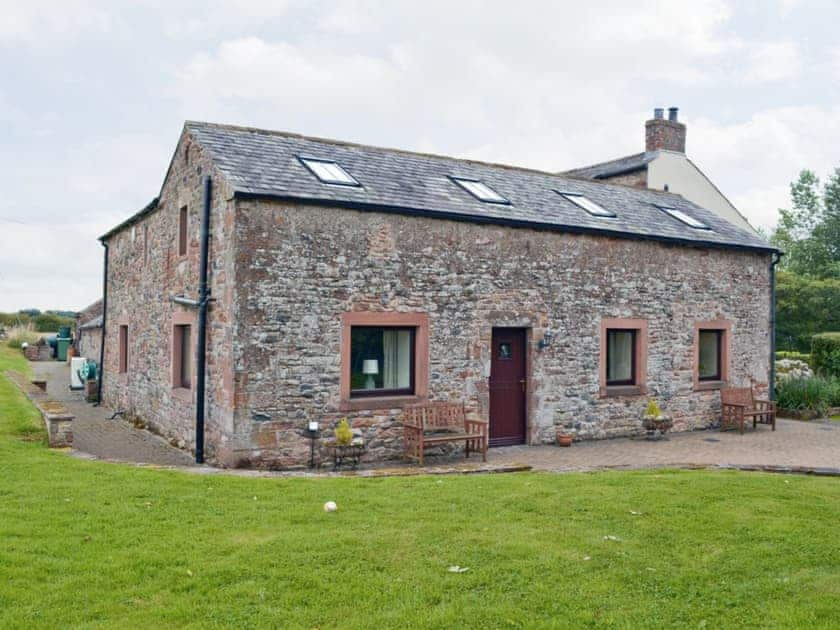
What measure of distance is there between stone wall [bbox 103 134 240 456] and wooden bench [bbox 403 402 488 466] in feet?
9.43

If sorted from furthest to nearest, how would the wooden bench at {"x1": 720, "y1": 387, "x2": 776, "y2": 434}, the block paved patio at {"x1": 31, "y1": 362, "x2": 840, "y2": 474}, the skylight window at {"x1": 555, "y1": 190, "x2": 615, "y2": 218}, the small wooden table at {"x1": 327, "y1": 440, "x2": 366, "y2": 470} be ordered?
the wooden bench at {"x1": 720, "y1": 387, "x2": 776, "y2": 434}
the skylight window at {"x1": 555, "y1": 190, "x2": 615, "y2": 218}
the block paved patio at {"x1": 31, "y1": 362, "x2": 840, "y2": 474}
the small wooden table at {"x1": 327, "y1": 440, "x2": 366, "y2": 470}

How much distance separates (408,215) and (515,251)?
7.60 feet

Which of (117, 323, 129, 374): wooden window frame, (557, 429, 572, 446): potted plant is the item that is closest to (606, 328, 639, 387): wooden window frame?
(557, 429, 572, 446): potted plant

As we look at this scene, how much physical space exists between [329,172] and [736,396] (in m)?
10.3

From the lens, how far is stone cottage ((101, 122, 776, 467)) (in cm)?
1066

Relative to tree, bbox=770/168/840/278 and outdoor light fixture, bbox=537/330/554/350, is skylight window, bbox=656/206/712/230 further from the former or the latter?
tree, bbox=770/168/840/278

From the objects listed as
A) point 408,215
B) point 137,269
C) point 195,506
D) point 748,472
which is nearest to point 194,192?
point 408,215

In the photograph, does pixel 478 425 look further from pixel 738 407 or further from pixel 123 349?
pixel 123 349

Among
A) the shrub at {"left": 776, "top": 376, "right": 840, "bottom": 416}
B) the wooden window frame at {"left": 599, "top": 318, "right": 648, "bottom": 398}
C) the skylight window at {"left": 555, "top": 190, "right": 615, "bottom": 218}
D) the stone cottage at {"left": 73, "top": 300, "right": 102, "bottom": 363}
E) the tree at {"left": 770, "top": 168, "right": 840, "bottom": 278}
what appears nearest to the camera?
the wooden window frame at {"left": 599, "top": 318, "right": 648, "bottom": 398}

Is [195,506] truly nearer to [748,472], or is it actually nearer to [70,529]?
[70,529]

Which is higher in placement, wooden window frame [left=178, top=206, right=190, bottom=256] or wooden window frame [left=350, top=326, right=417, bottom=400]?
wooden window frame [left=178, top=206, right=190, bottom=256]

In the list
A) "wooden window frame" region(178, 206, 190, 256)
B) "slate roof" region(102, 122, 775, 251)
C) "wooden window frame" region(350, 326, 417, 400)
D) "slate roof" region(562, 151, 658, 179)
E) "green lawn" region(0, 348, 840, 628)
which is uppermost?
"slate roof" region(562, 151, 658, 179)

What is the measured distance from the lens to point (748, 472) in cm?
1017

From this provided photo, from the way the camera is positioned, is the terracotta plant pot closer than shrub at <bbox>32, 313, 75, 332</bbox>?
Yes
